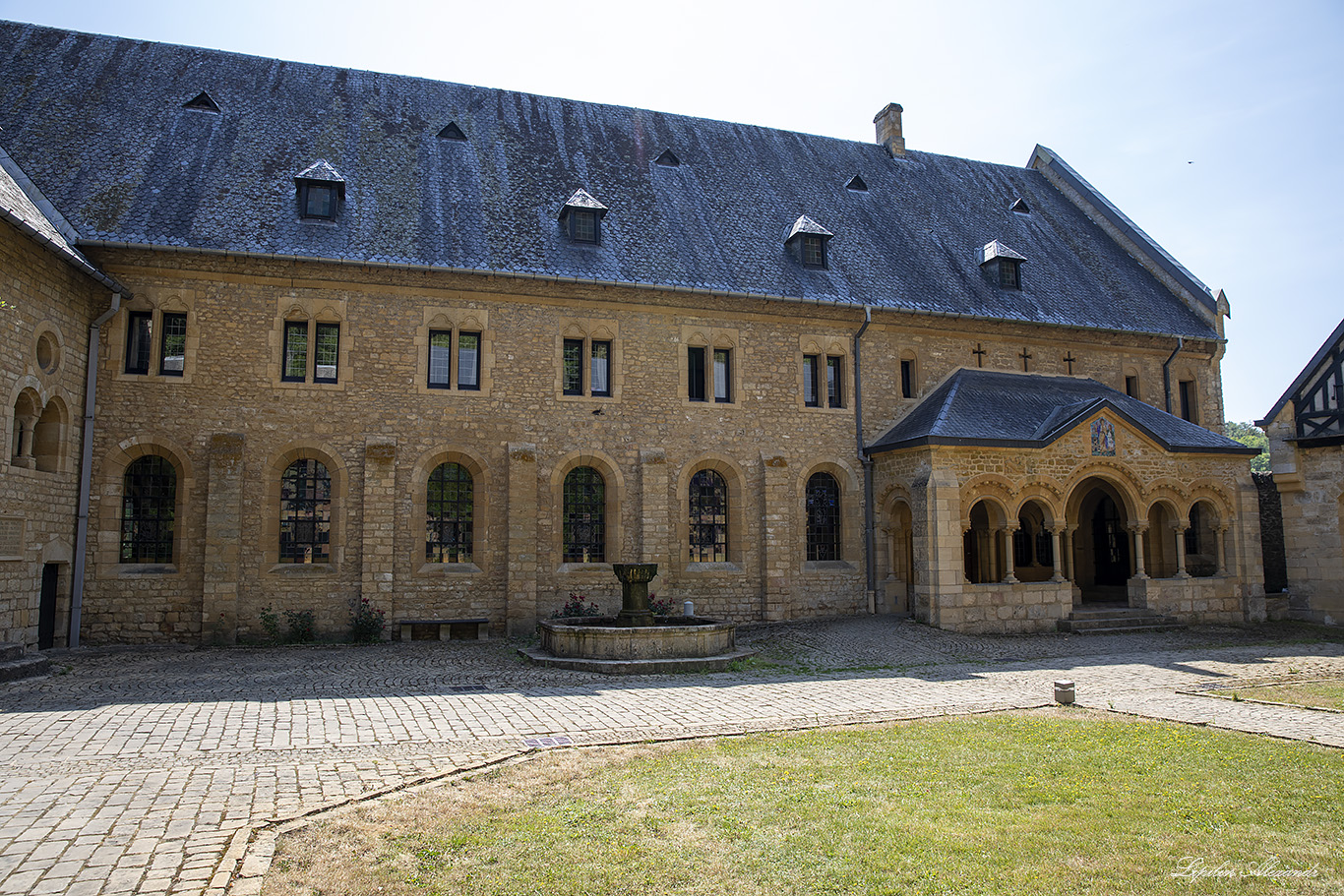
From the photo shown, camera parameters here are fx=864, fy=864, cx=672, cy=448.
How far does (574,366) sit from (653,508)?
12.1ft

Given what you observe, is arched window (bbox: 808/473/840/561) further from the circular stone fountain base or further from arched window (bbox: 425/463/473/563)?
arched window (bbox: 425/463/473/563)

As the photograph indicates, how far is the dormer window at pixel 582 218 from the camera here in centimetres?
1994

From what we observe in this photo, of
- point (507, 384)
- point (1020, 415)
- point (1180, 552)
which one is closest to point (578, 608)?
point (507, 384)

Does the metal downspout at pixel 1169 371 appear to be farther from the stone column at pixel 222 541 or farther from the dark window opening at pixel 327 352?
the stone column at pixel 222 541

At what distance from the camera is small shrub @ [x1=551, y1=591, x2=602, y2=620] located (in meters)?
18.3

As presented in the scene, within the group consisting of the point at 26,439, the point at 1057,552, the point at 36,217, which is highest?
the point at 36,217

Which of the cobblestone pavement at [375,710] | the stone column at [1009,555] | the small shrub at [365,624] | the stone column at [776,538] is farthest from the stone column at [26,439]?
the stone column at [1009,555]

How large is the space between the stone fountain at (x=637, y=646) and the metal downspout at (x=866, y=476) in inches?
259

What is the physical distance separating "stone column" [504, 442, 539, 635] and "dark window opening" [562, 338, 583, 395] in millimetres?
1947

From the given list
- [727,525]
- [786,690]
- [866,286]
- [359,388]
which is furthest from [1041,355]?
[359,388]

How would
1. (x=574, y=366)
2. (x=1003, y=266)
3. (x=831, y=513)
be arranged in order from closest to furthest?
(x=574, y=366) < (x=831, y=513) < (x=1003, y=266)

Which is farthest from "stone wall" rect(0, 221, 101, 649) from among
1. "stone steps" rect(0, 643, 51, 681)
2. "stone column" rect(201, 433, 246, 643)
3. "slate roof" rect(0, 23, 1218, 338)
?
"stone column" rect(201, 433, 246, 643)

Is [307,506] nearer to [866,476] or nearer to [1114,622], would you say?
[866,476]

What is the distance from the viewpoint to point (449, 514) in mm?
18344
